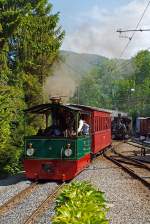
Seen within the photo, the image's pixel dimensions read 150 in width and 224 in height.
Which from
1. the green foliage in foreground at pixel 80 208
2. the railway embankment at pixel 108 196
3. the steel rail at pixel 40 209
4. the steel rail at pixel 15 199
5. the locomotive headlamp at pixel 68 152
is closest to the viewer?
the green foliage in foreground at pixel 80 208

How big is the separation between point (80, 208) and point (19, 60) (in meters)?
21.0

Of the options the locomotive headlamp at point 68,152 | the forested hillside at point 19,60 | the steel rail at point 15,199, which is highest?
the forested hillside at point 19,60

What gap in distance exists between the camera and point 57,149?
1669 cm

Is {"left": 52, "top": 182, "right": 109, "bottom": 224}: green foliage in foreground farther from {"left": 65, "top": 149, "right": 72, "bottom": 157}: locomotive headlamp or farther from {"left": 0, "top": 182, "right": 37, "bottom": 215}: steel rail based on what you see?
{"left": 65, "top": 149, "right": 72, "bottom": 157}: locomotive headlamp

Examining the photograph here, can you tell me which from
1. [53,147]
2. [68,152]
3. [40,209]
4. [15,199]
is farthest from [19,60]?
[40,209]

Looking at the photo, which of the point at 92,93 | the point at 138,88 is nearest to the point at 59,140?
the point at 138,88

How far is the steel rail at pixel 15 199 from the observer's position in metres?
11.7

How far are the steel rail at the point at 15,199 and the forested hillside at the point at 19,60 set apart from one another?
197 inches

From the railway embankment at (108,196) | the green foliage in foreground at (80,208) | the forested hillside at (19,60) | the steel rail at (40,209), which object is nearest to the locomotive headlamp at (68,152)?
the railway embankment at (108,196)

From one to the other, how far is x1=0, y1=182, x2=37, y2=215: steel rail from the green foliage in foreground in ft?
12.3

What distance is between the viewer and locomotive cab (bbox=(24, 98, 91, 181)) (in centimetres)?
1652

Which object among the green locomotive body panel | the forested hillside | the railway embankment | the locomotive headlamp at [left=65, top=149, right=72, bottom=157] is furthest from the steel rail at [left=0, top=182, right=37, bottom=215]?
the forested hillside

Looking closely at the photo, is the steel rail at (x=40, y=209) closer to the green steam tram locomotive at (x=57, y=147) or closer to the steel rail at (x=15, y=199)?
the steel rail at (x=15, y=199)

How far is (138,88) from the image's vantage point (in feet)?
392
